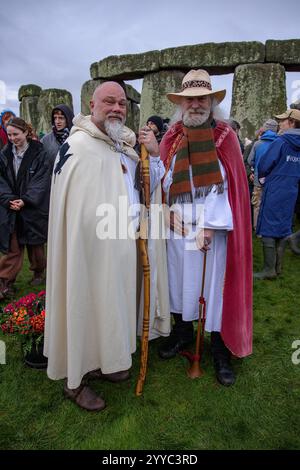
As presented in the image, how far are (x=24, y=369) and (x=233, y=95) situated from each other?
7722 millimetres

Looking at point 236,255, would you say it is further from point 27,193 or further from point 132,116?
point 132,116

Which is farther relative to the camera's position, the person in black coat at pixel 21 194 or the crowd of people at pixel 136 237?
the person in black coat at pixel 21 194

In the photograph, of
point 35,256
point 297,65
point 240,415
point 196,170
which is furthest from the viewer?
point 297,65

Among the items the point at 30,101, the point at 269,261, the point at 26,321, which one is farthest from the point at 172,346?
the point at 30,101

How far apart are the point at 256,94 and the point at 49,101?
6.04m

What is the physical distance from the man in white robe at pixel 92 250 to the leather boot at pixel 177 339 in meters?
0.77

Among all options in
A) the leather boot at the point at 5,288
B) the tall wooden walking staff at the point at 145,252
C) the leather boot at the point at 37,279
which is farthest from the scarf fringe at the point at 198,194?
the leather boot at the point at 37,279

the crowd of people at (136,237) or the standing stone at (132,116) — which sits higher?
the standing stone at (132,116)

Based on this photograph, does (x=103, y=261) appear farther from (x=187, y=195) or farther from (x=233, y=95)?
(x=233, y=95)

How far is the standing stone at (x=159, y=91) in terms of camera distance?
340 inches

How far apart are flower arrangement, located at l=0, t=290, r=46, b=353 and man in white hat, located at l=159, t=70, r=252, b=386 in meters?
1.12

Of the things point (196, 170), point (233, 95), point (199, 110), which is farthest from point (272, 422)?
point (233, 95)

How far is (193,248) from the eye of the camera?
265 cm

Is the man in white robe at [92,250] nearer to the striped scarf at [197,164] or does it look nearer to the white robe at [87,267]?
the white robe at [87,267]
